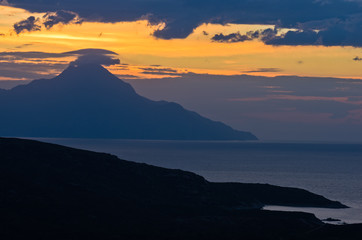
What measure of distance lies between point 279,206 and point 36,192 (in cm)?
7867

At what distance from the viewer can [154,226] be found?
139000 millimetres

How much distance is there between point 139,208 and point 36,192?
80.6 ft

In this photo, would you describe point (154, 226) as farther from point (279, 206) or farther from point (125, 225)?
point (279, 206)

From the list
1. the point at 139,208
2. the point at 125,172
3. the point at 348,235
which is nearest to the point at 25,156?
the point at 125,172

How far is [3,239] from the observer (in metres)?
120

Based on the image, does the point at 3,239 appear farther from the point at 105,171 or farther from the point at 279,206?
the point at 279,206

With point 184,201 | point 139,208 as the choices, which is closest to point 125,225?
point 139,208

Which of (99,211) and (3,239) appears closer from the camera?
(3,239)

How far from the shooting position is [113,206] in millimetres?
A: 152625

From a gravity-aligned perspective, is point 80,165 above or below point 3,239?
above

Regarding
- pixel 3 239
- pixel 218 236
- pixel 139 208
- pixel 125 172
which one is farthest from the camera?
pixel 125 172

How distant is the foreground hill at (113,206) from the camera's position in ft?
436

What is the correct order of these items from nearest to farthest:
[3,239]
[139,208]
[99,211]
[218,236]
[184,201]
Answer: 1. [3,239]
2. [218,236]
3. [99,211]
4. [139,208]
5. [184,201]

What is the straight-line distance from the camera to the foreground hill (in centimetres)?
13288
